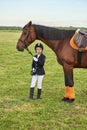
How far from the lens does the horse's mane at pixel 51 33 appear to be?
8.72 meters

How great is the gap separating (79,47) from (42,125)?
8.80 ft

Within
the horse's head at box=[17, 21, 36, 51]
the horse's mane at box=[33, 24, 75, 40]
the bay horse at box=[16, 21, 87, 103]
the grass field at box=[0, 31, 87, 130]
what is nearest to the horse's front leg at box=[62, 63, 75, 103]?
the bay horse at box=[16, 21, 87, 103]

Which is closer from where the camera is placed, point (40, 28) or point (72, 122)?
point (72, 122)

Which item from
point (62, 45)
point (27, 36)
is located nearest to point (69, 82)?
point (62, 45)

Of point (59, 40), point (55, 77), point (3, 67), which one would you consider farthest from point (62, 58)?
point (3, 67)

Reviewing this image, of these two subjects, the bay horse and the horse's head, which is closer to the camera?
the bay horse

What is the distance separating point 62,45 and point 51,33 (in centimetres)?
47

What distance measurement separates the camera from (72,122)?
276 inches

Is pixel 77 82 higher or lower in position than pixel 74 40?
lower

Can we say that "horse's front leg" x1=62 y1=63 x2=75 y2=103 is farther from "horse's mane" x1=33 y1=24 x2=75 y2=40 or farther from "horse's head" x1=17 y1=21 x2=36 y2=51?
"horse's head" x1=17 y1=21 x2=36 y2=51

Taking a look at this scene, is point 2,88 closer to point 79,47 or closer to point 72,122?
point 79,47

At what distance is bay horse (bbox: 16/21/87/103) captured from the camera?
858 cm

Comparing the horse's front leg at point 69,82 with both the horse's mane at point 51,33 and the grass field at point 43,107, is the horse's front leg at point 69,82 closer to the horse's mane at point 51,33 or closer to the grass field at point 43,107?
the grass field at point 43,107

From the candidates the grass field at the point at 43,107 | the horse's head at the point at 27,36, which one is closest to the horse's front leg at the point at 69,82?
the grass field at the point at 43,107
